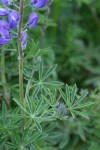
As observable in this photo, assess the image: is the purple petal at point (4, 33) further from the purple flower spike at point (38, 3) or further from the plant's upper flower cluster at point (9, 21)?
the purple flower spike at point (38, 3)

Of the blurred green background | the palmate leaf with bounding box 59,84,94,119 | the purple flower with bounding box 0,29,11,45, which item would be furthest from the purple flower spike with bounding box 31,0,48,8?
the blurred green background

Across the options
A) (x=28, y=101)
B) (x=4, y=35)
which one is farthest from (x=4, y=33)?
(x=28, y=101)

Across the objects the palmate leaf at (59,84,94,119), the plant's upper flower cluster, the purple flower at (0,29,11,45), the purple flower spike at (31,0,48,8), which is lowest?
the palmate leaf at (59,84,94,119)

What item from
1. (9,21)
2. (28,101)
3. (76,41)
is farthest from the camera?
(76,41)

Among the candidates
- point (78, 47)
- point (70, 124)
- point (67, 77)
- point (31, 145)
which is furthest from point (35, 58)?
point (78, 47)

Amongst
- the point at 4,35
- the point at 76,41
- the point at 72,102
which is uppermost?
the point at 4,35

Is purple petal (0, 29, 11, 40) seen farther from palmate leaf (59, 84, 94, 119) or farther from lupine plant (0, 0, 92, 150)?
palmate leaf (59, 84, 94, 119)

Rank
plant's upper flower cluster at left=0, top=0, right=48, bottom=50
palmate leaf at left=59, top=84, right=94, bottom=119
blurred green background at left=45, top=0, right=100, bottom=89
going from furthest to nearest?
1. blurred green background at left=45, top=0, right=100, bottom=89
2. palmate leaf at left=59, top=84, right=94, bottom=119
3. plant's upper flower cluster at left=0, top=0, right=48, bottom=50

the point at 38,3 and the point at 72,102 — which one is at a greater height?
the point at 38,3

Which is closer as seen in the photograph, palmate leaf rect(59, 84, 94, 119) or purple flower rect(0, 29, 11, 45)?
purple flower rect(0, 29, 11, 45)

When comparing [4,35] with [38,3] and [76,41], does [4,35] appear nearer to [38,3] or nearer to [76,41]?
[38,3]

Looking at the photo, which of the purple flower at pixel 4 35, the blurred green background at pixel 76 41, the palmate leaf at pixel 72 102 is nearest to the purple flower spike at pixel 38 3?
the purple flower at pixel 4 35

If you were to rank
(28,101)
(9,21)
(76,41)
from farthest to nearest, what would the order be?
1. (76,41)
2. (28,101)
3. (9,21)
